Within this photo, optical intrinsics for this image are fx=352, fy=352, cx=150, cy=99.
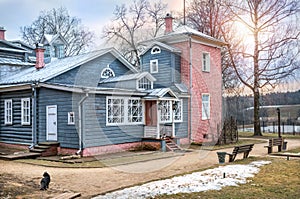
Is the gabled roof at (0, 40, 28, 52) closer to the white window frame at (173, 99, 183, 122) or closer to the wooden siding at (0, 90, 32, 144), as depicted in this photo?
the wooden siding at (0, 90, 32, 144)

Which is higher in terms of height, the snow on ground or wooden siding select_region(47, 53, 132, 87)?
wooden siding select_region(47, 53, 132, 87)

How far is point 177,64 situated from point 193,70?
3.35 feet

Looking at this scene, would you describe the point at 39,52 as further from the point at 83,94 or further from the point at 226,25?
the point at 226,25

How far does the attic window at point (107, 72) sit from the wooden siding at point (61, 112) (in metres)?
4.36

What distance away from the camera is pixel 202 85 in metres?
21.7

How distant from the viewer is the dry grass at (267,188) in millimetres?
7711

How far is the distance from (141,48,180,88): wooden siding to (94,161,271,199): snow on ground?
1025 centimetres

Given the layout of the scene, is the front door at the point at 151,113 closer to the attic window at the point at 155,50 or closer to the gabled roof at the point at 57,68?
the gabled roof at the point at 57,68

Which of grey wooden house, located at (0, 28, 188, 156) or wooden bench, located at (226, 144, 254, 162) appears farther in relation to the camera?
grey wooden house, located at (0, 28, 188, 156)

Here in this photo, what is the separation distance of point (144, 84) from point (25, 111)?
245 inches

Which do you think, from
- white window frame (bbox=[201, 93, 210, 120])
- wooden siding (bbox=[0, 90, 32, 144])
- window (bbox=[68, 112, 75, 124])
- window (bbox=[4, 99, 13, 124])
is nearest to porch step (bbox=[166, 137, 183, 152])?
white window frame (bbox=[201, 93, 210, 120])

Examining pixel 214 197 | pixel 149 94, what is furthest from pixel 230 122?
pixel 214 197

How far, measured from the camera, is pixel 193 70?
20.9 m

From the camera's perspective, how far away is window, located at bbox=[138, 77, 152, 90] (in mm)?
18653
